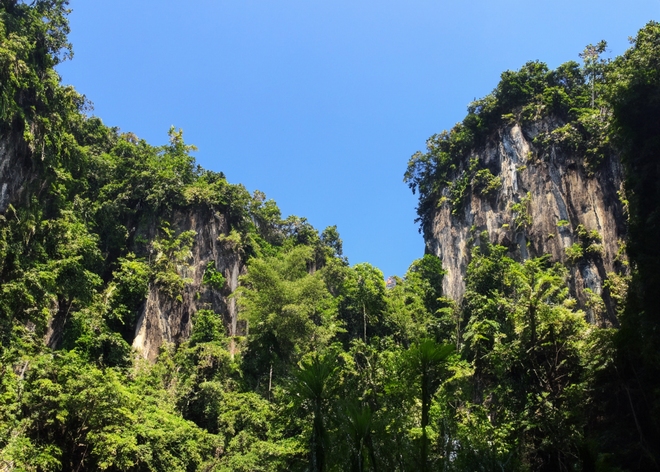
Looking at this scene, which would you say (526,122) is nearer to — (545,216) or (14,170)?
(545,216)

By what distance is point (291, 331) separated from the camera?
21562 mm

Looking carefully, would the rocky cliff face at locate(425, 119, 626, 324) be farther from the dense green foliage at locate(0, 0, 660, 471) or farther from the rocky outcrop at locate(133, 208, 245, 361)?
the rocky outcrop at locate(133, 208, 245, 361)

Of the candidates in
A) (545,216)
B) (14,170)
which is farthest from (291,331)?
(545,216)

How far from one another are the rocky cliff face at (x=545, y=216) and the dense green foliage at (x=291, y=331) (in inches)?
24.0

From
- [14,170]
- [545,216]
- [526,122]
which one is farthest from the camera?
[526,122]

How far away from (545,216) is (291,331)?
47.2ft

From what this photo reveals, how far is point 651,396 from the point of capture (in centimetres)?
1147

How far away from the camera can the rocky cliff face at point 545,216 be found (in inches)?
947

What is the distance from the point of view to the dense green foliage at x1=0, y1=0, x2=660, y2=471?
11.3 m

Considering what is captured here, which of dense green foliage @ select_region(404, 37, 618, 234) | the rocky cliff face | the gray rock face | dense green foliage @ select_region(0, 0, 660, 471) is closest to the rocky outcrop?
dense green foliage @ select_region(0, 0, 660, 471)

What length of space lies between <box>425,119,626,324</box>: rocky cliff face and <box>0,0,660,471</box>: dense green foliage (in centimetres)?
61

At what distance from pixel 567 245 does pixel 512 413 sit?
1403 centimetres

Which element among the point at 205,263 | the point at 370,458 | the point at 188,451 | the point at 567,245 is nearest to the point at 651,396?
the point at 370,458

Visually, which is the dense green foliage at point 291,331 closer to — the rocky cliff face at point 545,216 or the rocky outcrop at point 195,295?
the rocky outcrop at point 195,295
